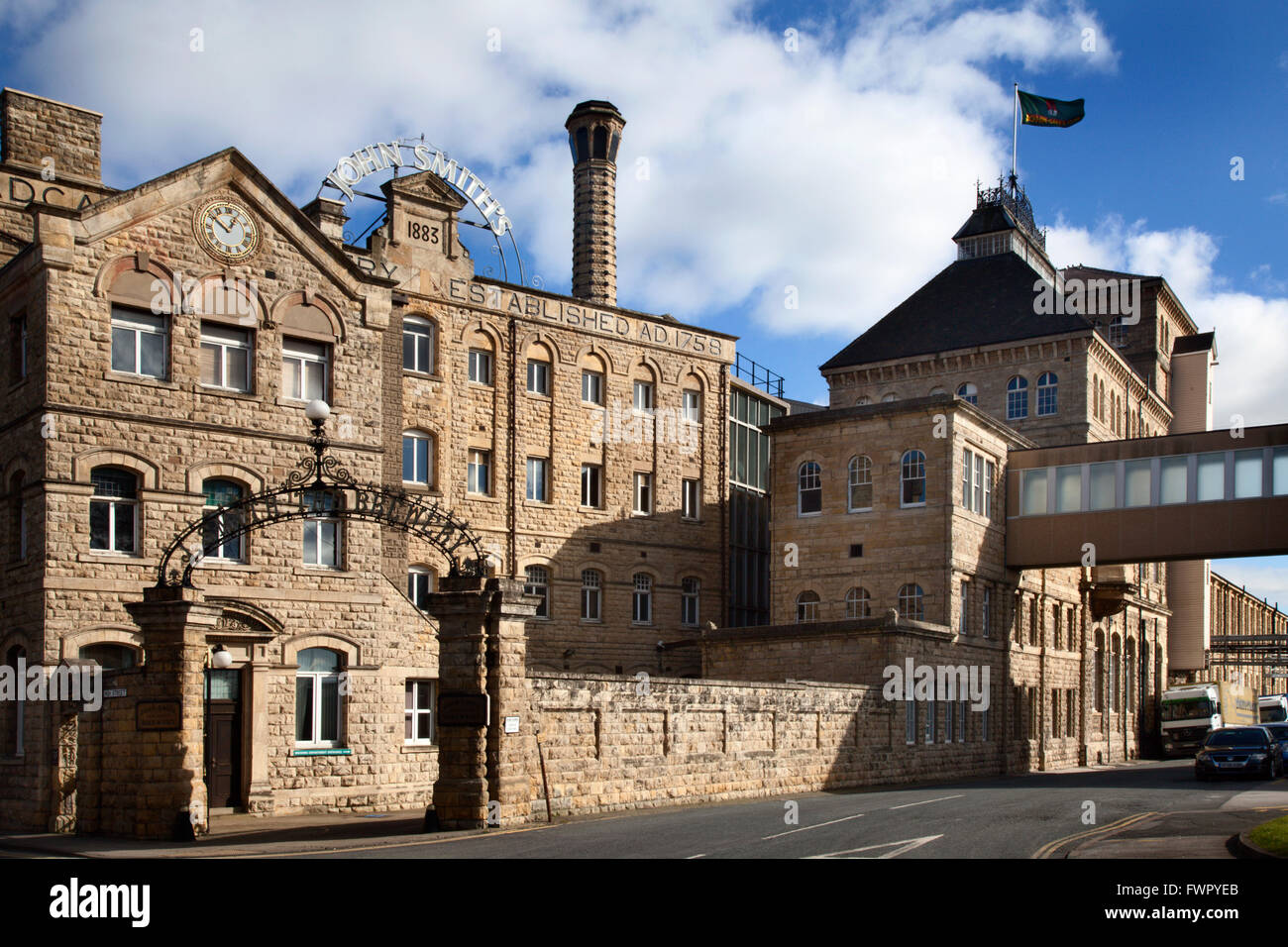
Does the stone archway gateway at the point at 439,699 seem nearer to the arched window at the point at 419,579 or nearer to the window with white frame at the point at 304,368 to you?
the window with white frame at the point at 304,368

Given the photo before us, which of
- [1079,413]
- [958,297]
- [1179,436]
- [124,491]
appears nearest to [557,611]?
[124,491]

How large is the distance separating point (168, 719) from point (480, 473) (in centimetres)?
2177

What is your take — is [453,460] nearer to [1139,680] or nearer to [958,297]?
[958,297]

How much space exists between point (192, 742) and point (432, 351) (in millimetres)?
21480

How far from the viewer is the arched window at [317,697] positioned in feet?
92.7

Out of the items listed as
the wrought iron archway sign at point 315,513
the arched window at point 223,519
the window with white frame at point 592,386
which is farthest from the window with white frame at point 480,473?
the arched window at point 223,519

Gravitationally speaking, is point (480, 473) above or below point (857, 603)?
above

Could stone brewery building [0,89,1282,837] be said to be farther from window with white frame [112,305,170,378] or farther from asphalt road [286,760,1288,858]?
asphalt road [286,760,1288,858]

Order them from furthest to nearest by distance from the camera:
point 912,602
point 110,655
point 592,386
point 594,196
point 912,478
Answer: point 594,196 → point 592,386 → point 912,478 → point 912,602 → point 110,655

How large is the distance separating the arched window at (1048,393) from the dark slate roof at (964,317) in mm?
1892

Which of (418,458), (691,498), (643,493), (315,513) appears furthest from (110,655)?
(691,498)

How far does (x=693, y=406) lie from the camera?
48250mm

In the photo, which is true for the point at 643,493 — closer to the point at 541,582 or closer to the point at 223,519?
the point at 541,582

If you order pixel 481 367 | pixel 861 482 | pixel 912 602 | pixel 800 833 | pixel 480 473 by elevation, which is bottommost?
pixel 800 833
